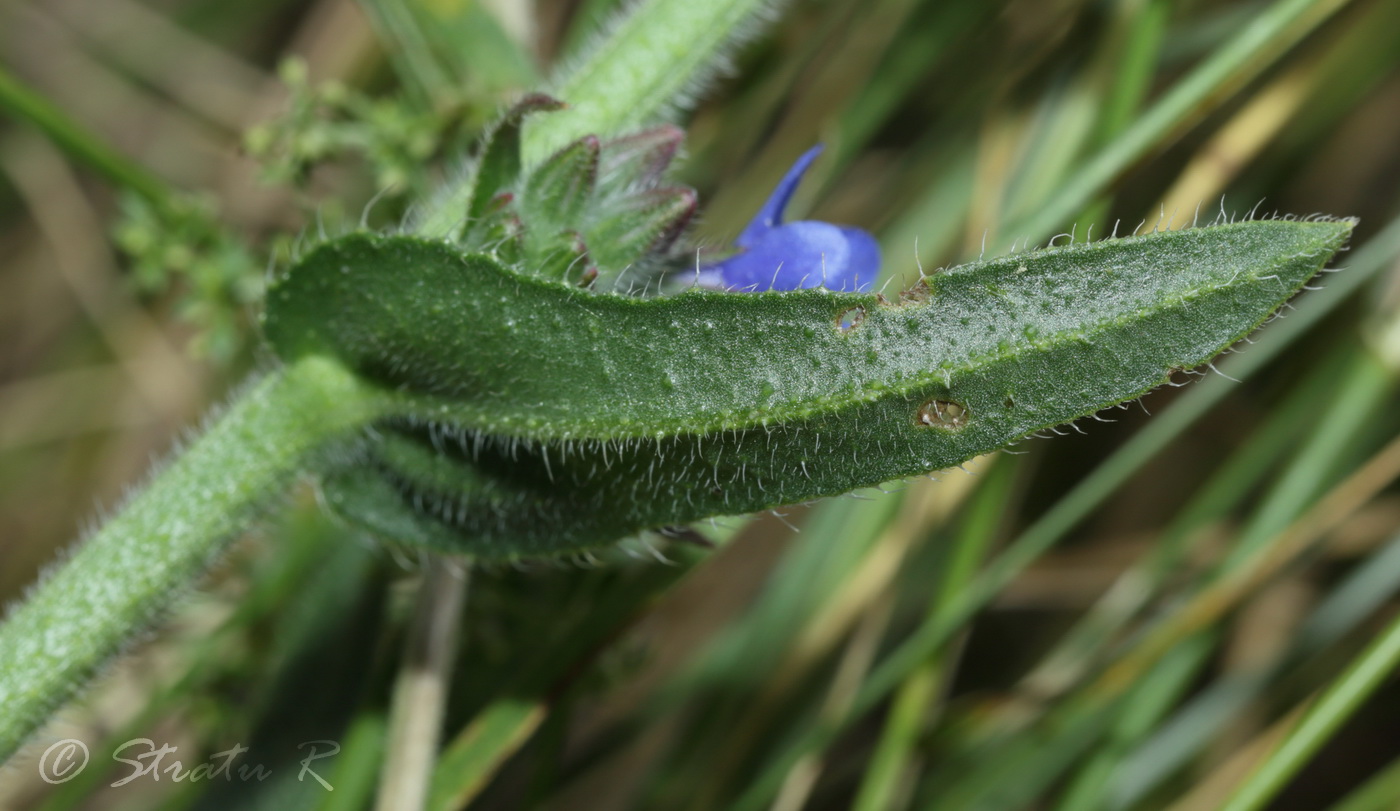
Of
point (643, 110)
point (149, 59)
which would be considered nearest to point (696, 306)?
point (643, 110)

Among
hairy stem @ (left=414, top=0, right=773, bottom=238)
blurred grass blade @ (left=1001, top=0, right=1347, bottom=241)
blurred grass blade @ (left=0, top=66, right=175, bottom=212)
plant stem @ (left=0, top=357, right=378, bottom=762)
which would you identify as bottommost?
blurred grass blade @ (left=1001, top=0, right=1347, bottom=241)

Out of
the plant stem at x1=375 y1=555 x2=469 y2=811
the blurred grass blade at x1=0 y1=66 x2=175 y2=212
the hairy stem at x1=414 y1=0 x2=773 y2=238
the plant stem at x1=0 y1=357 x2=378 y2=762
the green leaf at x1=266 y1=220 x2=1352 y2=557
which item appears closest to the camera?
the green leaf at x1=266 y1=220 x2=1352 y2=557

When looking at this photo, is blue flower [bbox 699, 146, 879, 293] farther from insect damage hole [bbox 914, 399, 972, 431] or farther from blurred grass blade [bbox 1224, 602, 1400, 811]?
blurred grass blade [bbox 1224, 602, 1400, 811]

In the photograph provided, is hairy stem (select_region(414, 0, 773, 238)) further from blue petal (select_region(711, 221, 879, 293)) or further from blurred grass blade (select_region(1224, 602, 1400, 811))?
blurred grass blade (select_region(1224, 602, 1400, 811))

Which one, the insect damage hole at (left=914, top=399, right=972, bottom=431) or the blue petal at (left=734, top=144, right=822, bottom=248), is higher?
the blue petal at (left=734, top=144, right=822, bottom=248)

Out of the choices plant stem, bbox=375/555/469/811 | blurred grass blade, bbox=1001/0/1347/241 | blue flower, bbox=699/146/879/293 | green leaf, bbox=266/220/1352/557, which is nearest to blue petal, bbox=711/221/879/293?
blue flower, bbox=699/146/879/293

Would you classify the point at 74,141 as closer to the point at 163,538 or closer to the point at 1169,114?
the point at 163,538

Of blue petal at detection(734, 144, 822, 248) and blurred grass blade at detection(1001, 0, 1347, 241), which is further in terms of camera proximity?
blurred grass blade at detection(1001, 0, 1347, 241)

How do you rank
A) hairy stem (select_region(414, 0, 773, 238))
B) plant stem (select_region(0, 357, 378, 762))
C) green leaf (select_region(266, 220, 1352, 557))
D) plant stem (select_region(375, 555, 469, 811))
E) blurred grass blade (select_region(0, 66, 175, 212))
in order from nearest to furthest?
green leaf (select_region(266, 220, 1352, 557))
plant stem (select_region(0, 357, 378, 762))
plant stem (select_region(375, 555, 469, 811))
hairy stem (select_region(414, 0, 773, 238))
blurred grass blade (select_region(0, 66, 175, 212))

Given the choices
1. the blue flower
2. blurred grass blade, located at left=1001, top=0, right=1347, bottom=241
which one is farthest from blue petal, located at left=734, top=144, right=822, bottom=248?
blurred grass blade, located at left=1001, top=0, right=1347, bottom=241
